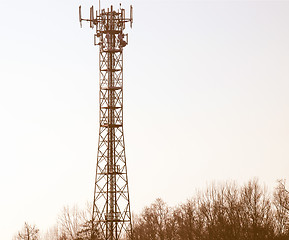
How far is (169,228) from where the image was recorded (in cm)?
8475

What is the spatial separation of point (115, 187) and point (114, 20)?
57.7 ft

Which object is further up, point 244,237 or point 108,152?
point 108,152

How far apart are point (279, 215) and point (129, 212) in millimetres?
17633

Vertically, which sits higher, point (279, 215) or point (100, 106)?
point (100, 106)

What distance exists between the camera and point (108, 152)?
6669 centimetres

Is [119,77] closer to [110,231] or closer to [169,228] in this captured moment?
[110,231]

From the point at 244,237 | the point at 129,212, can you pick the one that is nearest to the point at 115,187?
the point at 129,212

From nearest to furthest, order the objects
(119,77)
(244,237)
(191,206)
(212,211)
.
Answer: (244,237)
(119,77)
(212,211)
(191,206)

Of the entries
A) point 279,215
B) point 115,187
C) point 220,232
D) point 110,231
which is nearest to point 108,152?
point 115,187

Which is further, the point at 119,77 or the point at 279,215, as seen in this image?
the point at 279,215

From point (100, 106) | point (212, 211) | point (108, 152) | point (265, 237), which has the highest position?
point (100, 106)

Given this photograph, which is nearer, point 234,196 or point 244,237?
point 244,237

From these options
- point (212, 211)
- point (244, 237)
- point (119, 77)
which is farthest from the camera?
point (212, 211)

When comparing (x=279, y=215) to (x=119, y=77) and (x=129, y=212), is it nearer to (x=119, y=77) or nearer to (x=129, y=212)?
(x=129, y=212)
